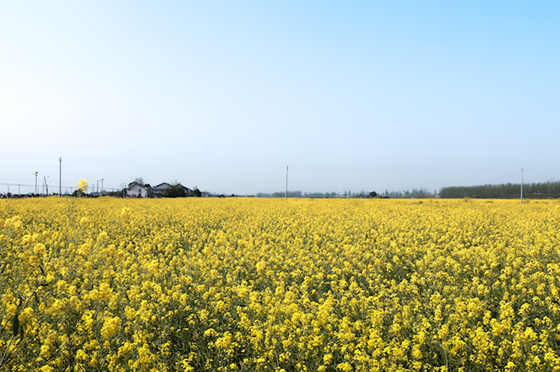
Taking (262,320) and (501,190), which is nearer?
(262,320)

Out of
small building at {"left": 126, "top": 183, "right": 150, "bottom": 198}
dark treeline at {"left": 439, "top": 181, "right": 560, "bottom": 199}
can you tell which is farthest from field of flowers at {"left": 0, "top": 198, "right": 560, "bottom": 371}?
small building at {"left": 126, "top": 183, "right": 150, "bottom": 198}

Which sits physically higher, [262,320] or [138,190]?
[138,190]

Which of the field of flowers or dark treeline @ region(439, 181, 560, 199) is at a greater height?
dark treeline @ region(439, 181, 560, 199)

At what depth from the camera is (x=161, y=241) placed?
10.9 meters

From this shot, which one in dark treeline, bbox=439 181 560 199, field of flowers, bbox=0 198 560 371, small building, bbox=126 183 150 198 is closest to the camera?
field of flowers, bbox=0 198 560 371

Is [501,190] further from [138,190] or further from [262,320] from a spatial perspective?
[262,320]

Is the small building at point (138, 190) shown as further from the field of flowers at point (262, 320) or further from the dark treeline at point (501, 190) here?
the field of flowers at point (262, 320)

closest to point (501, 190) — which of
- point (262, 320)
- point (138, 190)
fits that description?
point (138, 190)

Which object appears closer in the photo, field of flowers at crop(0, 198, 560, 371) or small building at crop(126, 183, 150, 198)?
field of flowers at crop(0, 198, 560, 371)

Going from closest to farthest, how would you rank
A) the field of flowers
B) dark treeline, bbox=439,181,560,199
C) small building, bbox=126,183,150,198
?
the field of flowers, dark treeline, bbox=439,181,560,199, small building, bbox=126,183,150,198

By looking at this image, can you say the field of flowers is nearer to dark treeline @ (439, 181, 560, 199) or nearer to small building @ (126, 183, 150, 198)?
dark treeline @ (439, 181, 560, 199)

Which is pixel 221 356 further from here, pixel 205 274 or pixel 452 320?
pixel 452 320

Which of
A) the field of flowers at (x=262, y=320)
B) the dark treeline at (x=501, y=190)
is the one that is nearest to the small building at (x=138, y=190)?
the dark treeline at (x=501, y=190)

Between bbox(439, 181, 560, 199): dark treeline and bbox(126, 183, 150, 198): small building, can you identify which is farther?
bbox(126, 183, 150, 198): small building
